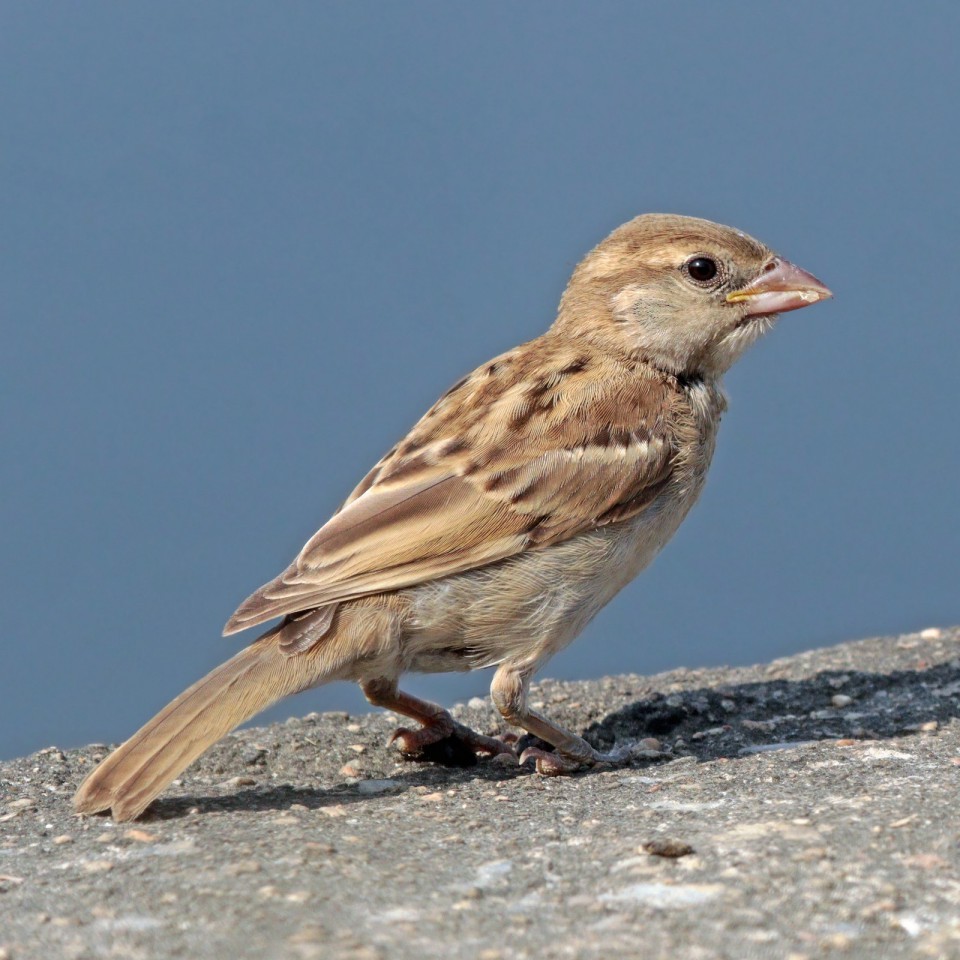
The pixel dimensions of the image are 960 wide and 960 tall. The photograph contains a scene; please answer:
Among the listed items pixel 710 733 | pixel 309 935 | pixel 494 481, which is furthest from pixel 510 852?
pixel 710 733

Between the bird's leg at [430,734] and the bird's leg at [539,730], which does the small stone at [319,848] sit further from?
the bird's leg at [430,734]

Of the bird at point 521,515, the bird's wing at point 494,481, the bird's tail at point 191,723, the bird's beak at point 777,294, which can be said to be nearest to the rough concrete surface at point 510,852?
the bird's tail at point 191,723

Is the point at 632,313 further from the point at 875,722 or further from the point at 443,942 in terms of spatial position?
the point at 443,942

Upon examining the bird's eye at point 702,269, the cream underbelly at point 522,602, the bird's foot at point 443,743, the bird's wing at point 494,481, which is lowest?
the bird's foot at point 443,743

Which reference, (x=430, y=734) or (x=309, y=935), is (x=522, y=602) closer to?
(x=430, y=734)

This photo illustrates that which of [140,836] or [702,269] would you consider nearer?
[140,836]
